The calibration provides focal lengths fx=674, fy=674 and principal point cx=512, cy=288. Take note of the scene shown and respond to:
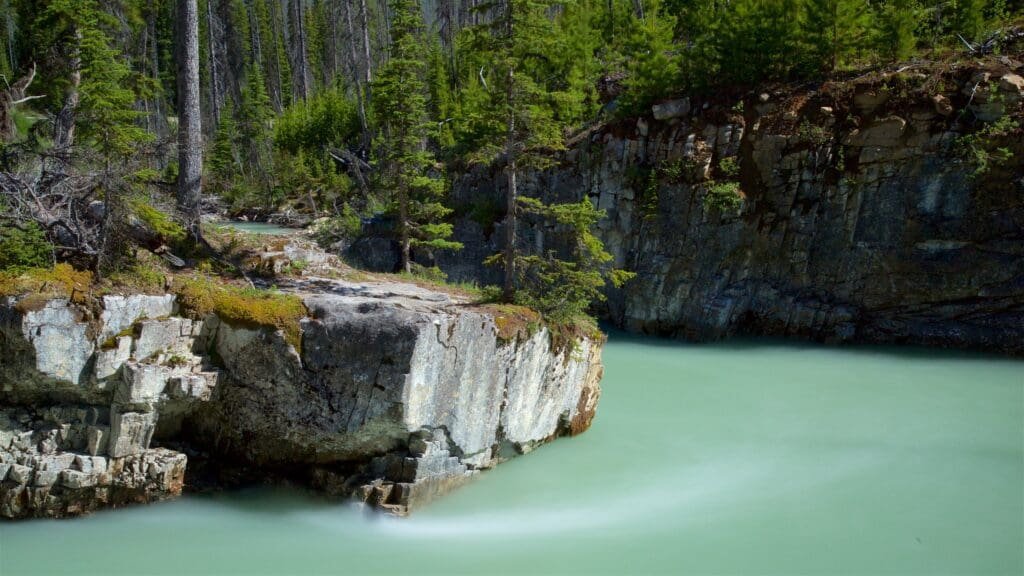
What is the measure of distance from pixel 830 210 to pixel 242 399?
53.0 feet

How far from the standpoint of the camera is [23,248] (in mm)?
8539

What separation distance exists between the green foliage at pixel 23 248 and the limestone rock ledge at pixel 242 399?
0.78m

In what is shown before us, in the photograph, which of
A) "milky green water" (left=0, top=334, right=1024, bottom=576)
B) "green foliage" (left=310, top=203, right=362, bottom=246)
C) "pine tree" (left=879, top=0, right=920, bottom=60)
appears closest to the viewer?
"milky green water" (left=0, top=334, right=1024, bottom=576)

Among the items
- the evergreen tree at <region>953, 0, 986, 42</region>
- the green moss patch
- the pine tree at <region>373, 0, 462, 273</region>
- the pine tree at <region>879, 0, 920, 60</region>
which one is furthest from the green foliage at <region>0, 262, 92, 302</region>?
the evergreen tree at <region>953, 0, 986, 42</region>

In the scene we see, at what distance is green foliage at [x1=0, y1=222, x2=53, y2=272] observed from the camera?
845cm

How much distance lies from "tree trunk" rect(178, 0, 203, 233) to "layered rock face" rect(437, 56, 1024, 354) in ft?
41.1

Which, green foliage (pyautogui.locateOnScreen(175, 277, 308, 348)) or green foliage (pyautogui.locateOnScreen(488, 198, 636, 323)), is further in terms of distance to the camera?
green foliage (pyautogui.locateOnScreen(488, 198, 636, 323))

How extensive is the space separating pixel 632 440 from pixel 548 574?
15.0 feet

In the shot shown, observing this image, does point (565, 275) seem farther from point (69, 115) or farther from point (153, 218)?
point (69, 115)

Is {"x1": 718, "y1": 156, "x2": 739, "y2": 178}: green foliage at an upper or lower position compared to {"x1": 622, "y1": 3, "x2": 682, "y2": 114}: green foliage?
lower

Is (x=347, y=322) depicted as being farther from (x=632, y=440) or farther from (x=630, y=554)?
(x=632, y=440)

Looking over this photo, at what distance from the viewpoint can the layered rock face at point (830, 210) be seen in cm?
1711

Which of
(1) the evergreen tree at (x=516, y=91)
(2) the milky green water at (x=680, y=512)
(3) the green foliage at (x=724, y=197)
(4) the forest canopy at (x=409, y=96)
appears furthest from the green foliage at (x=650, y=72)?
(2) the milky green water at (x=680, y=512)

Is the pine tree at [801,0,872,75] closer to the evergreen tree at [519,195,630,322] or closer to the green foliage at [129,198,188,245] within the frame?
the evergreen tree at [519,195,630,322]
